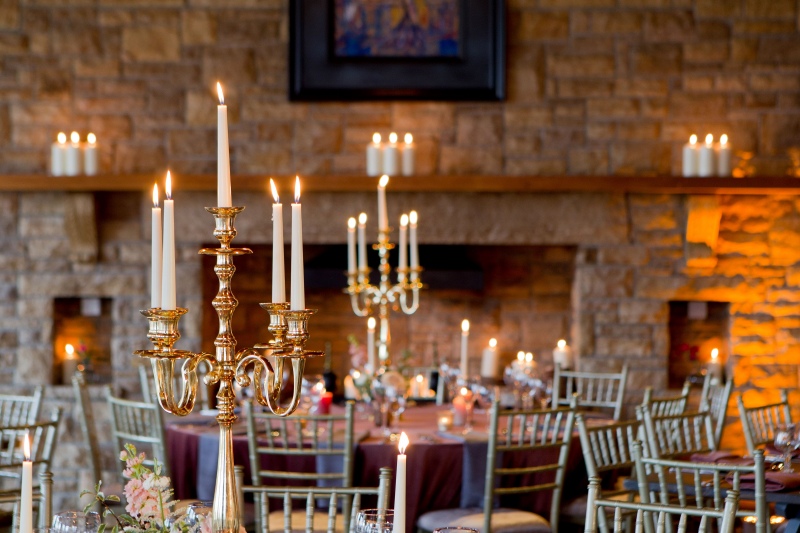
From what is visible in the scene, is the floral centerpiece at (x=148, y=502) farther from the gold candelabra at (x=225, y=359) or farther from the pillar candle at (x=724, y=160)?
the pillar candle at (x=724, y=160)

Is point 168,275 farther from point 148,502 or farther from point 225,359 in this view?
point 148,502

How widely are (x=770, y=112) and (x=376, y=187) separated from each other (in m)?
2.15

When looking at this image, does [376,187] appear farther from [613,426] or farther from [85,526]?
[85,526]

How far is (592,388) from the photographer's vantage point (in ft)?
18.3

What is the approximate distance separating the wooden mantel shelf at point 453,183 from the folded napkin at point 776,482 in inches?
95.0

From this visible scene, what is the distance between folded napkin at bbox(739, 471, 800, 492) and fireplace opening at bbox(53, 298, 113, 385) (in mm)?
3791

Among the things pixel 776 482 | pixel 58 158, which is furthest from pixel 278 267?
pixel 58 158

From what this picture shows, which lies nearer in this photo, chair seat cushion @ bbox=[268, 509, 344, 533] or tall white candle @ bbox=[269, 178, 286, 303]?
tall white candle @ bbox=[269, 178, 286, 303]

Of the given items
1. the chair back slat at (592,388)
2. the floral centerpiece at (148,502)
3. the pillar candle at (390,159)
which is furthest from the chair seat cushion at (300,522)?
the pillar candle at (390,159)

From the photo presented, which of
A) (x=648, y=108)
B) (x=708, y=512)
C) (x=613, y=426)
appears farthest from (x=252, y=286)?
(x=708, y=512)

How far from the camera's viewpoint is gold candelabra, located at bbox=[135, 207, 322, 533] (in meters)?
1.58

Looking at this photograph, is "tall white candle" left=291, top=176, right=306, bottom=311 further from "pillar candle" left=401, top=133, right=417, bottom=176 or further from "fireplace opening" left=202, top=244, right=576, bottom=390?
"fireplace opening" left=202, top=244, right=576, bottom=390

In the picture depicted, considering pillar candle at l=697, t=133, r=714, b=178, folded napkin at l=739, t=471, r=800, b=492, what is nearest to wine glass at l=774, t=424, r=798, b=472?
folded napkin at l=739, t=471, r=800, b=492

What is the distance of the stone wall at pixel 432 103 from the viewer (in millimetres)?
5539
